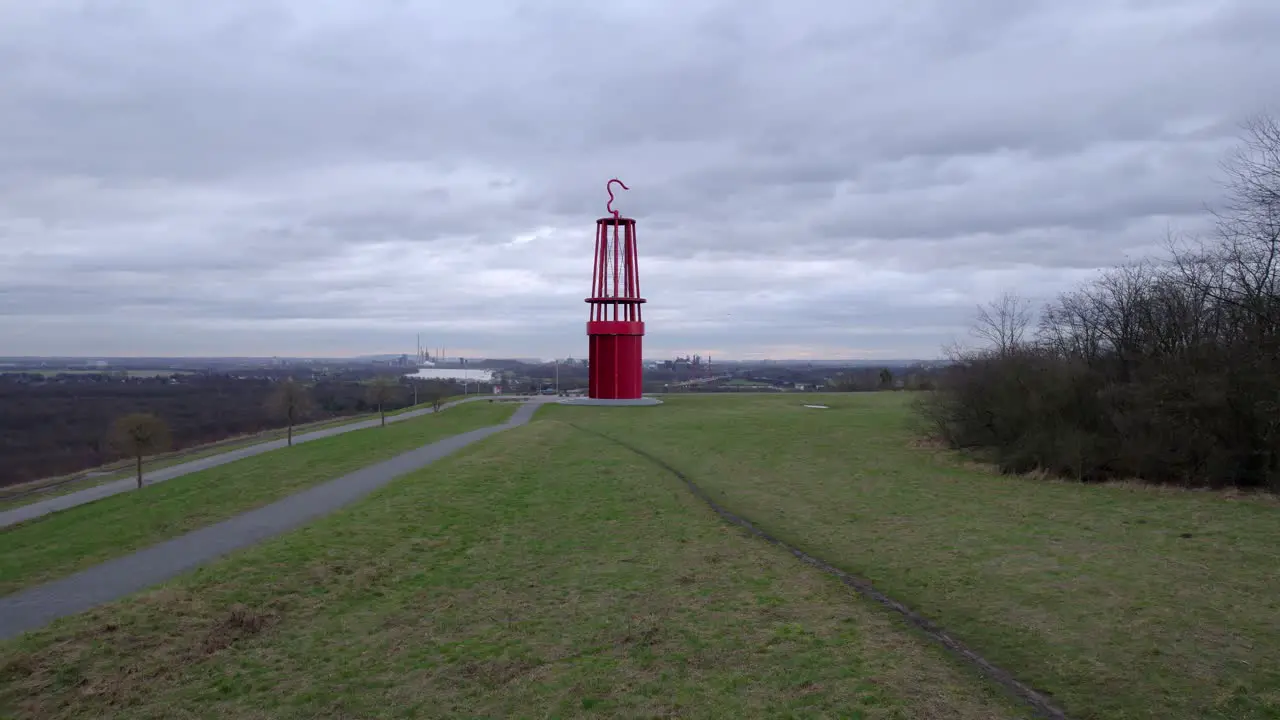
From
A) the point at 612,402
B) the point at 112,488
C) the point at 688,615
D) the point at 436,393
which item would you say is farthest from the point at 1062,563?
the point at 436,393

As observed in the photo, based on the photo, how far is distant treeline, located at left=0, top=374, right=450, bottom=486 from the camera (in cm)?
3550

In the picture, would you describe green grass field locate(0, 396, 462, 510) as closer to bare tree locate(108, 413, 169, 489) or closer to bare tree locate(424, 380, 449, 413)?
bare tree locate(108, 413, 169, 489)

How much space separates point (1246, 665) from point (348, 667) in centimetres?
769

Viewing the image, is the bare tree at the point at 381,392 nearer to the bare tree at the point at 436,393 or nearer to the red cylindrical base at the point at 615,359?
the bare tree at the point at 436,393

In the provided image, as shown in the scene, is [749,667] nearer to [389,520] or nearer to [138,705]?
[138,705]

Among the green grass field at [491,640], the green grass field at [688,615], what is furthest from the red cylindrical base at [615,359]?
the green grass field at [491,640]

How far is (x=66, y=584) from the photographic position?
32.8 feet

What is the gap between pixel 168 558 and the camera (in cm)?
1098

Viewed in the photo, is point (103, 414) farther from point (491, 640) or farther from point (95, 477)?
point (491, 640)

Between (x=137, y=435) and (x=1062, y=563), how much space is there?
21525mm

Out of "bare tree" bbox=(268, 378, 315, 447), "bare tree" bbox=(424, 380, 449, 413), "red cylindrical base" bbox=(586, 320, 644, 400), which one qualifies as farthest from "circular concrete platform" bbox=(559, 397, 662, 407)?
"bare tree" bbox=(268, 378, 315, 447)

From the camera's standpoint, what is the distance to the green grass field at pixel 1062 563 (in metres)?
6.31

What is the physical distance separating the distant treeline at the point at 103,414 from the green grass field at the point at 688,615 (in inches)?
691

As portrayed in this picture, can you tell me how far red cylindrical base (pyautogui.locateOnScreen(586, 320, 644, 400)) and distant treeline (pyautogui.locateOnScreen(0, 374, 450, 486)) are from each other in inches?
410
